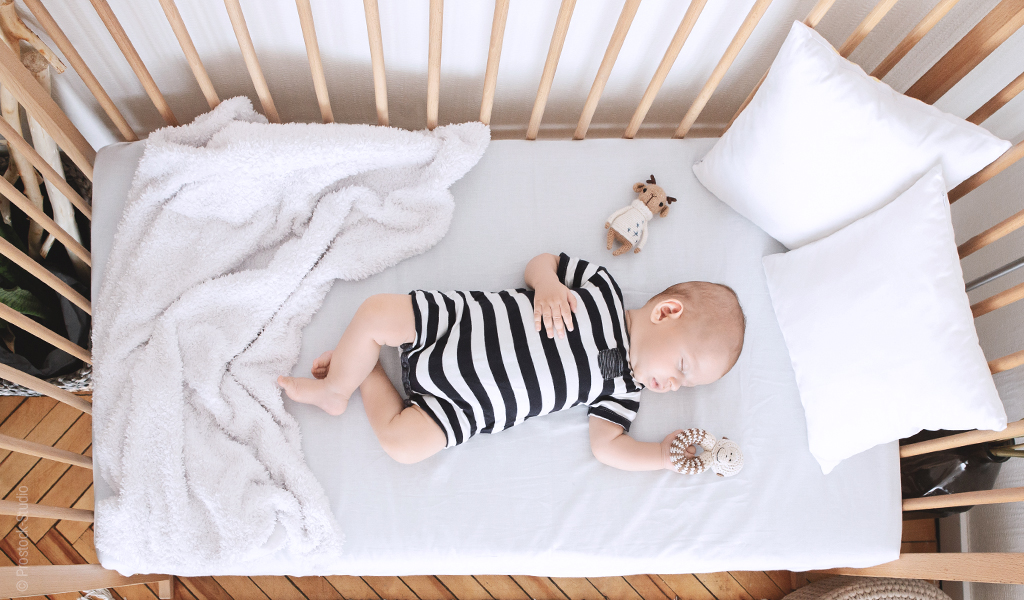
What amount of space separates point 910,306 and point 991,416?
0.19m

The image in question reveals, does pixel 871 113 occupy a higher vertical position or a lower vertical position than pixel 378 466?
higher

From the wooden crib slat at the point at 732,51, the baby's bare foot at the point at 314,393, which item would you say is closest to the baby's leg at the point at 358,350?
the baby's bare foot at the point at 314,393

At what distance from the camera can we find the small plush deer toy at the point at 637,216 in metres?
1.13

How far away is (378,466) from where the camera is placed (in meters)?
1.02

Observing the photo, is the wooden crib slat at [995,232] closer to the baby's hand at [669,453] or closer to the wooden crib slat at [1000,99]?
the wooden crib slat at [1000,99]

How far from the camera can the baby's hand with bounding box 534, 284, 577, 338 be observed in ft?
3.31

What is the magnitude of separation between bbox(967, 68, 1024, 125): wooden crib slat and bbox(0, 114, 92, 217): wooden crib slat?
1517 mm

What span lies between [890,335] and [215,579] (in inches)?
55.9

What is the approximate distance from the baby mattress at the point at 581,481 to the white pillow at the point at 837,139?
190 millimetres

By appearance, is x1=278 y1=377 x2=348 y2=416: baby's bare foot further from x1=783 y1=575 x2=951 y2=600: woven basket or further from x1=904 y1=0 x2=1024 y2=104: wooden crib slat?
x1=904 y1=0 x2=1024 y2=104: wooden crib slat

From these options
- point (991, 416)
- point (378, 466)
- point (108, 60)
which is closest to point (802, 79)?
point (991, 416)

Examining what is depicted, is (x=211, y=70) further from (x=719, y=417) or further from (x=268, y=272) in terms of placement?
(x=719, y=417)

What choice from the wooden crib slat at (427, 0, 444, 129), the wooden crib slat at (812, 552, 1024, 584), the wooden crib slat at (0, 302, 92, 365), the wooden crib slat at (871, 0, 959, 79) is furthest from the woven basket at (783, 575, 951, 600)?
the wooden crib slat at (0, 302, 92, 365)

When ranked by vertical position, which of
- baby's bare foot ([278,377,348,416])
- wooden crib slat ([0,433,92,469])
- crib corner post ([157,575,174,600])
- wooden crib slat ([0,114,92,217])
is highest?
wooden crib slat ([0,114,92,217])
